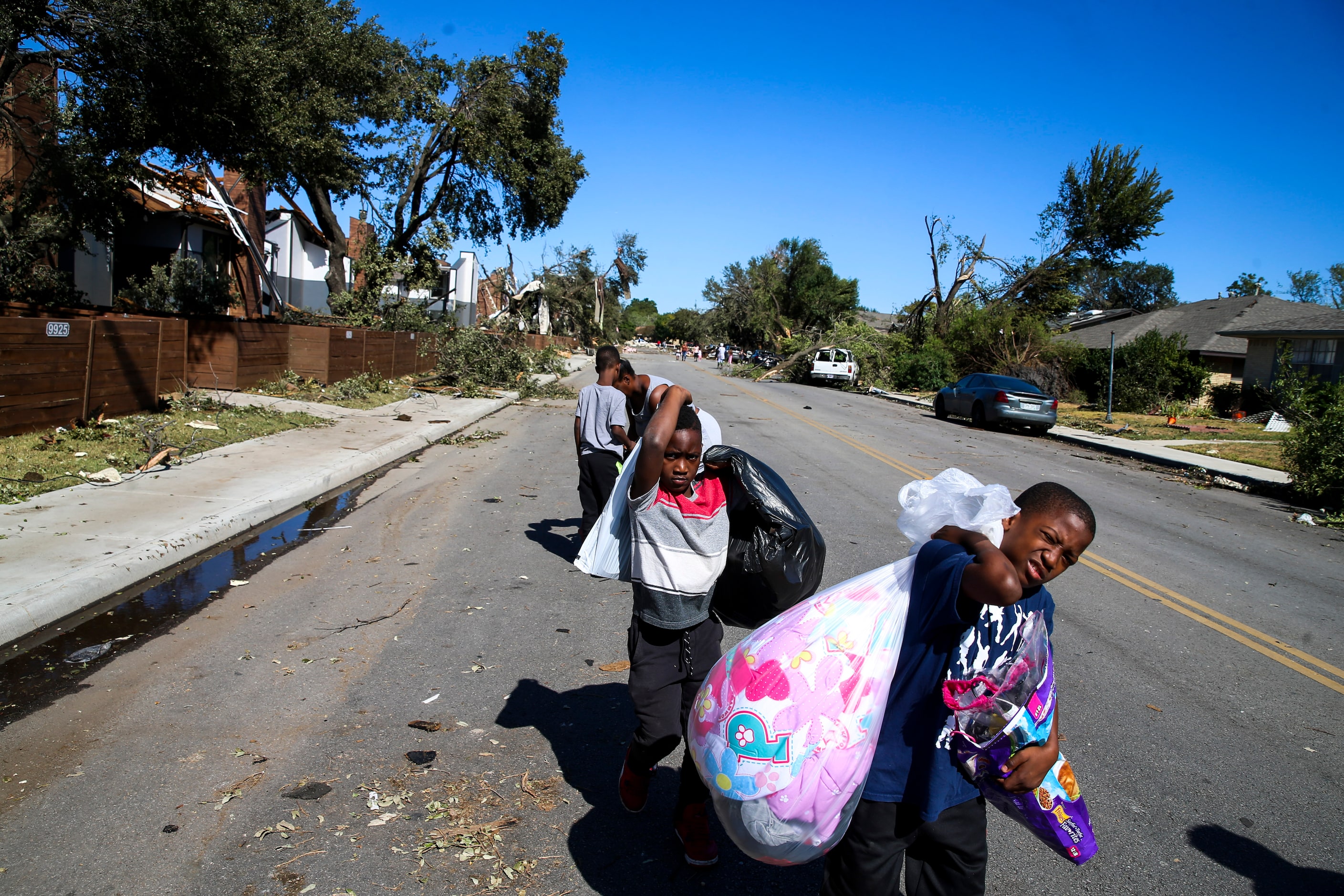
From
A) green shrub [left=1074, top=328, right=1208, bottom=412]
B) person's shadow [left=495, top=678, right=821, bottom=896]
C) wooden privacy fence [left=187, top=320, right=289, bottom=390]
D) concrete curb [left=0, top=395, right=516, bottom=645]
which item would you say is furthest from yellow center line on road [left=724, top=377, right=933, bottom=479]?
green shrub [left=1074, top=328, right=1208, bottom=412]

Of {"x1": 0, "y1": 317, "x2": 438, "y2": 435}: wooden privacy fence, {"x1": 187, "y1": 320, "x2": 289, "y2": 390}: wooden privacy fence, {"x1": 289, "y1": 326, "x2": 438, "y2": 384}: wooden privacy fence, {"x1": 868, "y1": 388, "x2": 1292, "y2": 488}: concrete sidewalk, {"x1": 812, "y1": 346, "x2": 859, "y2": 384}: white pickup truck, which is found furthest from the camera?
{"x1": 812, "y1": 346, "x2": 859, "y2": 384}: white pickup truck

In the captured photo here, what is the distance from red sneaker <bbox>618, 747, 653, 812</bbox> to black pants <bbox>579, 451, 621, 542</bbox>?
3.00m

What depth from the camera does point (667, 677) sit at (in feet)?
9.90

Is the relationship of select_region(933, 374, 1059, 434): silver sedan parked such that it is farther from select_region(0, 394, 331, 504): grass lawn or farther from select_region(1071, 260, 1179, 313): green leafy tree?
select_region(1071, 260, 1179, 313): green leafy tree

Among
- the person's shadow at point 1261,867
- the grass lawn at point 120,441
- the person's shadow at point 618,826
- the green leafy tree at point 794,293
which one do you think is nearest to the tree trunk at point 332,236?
the grass lawn at point 120,441

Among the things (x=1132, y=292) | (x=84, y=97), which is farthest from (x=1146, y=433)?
(x=1132, y=292)

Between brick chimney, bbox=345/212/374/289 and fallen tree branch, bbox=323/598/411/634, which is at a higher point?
brick chimney, bbox=345/212/374/289

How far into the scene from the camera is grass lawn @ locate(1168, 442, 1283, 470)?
1557 centimetres

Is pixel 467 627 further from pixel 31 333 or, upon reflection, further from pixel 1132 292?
pixel 1132 292

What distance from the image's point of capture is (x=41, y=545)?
19.9 feet

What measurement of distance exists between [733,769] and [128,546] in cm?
585

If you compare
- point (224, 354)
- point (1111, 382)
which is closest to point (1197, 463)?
point (1111, 382)

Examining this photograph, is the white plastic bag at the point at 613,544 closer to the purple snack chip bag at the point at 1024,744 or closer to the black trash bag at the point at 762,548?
the black trash bag at the point at 762,548

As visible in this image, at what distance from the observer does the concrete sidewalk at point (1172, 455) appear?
13.7 metres
